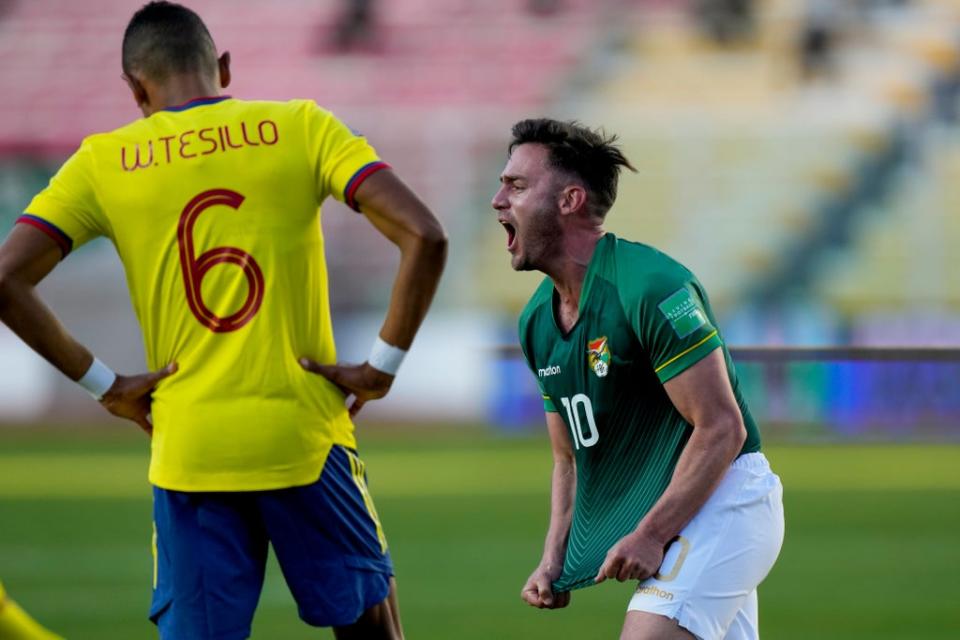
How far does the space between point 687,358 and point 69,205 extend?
1594 millimetres

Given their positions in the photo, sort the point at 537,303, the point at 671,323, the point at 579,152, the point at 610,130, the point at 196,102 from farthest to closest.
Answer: the point at 610,130 < the point at 537,303 < the point at 579,152 < the point at 196,102 < the point at 671,323

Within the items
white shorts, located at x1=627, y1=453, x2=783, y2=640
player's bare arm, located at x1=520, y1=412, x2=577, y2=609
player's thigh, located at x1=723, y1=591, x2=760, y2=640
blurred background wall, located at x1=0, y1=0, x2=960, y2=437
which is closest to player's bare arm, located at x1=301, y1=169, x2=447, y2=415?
player's bare arm, located at x1=520, y1=412, x2=577, y2=609

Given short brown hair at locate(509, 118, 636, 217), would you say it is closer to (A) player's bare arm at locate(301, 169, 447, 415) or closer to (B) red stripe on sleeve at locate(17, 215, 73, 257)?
(A) player's bare arm at locate(301, 169, 447, 415)

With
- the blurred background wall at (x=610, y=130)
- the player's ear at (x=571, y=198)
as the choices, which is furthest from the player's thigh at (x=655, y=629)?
the blurred background wall at (x=610, y=130)

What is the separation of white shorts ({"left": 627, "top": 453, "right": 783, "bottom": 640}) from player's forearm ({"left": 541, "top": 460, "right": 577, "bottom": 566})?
1.09ft

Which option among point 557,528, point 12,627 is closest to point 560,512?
point 557,528

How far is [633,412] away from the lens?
4066 mm

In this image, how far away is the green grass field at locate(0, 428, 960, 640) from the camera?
24.7 feet

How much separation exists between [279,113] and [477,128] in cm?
1840

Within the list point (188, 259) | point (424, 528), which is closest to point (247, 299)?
point (188, 259)

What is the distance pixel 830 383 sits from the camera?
55.8ft

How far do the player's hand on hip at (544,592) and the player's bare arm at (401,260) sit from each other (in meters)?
0.66

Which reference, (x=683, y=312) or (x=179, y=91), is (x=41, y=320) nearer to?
(x=179, y=91)

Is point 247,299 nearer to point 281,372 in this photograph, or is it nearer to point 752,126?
point 281,372
